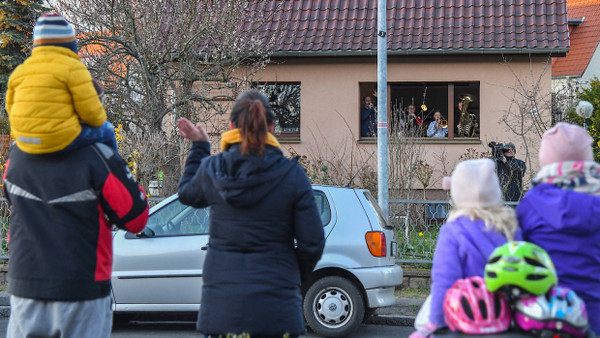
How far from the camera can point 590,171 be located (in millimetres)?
3314

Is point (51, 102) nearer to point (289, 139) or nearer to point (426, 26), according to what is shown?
point (289, 139)

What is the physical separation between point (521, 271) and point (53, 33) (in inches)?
89.2

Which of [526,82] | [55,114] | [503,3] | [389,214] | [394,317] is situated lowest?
A: [394,317]

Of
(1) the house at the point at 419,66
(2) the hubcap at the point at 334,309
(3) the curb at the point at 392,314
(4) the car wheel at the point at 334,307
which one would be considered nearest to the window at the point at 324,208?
(4) the car wheel at the point at 334,307

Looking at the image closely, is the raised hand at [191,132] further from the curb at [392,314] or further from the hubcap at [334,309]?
the curb at [392,314]

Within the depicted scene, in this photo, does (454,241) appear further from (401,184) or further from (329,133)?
(329,133)

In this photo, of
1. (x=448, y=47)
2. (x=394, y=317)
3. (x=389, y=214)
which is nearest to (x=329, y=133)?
(x=448, y=47)

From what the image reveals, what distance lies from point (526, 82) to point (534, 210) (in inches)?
601

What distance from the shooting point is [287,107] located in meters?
19.5

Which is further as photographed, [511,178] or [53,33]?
[511,178]

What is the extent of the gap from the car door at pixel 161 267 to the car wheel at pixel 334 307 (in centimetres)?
114

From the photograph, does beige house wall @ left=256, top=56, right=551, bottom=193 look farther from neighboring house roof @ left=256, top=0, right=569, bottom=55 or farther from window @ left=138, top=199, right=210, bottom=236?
window @ left=138, top=199, right=210, bottom=236

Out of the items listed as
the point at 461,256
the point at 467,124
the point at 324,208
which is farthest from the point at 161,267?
the point at 467,124

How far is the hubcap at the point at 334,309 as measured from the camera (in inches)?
315
